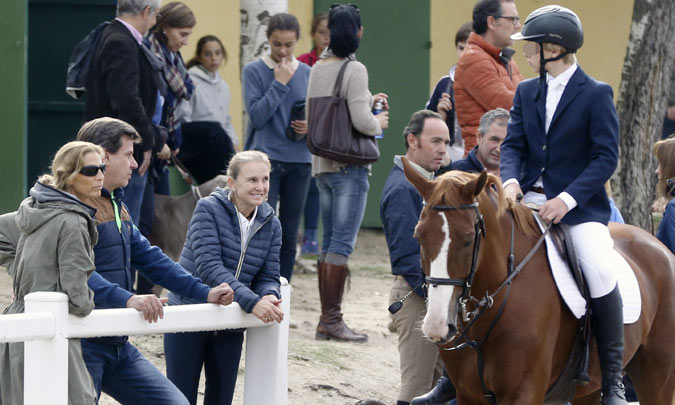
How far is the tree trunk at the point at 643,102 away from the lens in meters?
9.43

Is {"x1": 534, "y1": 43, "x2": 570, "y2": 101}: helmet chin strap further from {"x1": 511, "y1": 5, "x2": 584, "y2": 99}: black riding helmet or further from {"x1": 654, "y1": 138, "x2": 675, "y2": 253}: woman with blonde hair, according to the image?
{"x1": 654, "y1": 138, "x2": 675, "y2": 253}: woman with blonde hair

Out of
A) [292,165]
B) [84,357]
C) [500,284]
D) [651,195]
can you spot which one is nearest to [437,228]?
[500,284]

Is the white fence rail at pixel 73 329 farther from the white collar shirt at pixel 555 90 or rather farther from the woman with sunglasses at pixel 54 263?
the white collar shirt at pixel 555 90

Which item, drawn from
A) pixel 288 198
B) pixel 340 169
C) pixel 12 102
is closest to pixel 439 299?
pixel 340 169

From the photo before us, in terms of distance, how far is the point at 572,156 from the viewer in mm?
5246

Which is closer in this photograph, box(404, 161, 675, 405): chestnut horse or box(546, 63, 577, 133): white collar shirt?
box(404, 161, 675, 405): chestnut horse

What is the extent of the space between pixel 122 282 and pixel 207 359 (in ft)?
2.40

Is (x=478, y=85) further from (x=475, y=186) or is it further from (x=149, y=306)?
(x=149, y=306)

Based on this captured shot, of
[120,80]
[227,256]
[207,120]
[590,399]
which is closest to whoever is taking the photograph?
[227,256]

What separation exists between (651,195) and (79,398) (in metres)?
6.64

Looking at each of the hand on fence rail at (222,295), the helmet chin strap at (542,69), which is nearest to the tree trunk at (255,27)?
the helmet chin strap at (542,69)

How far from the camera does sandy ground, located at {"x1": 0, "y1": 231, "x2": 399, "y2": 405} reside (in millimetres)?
6859

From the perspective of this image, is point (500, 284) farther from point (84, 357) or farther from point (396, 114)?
point (396, 114)

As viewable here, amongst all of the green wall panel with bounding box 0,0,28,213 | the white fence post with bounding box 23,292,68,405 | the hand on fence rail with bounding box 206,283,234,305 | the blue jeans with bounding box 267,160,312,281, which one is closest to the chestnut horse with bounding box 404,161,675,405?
the hand on fence rail with bounding box 206,283,234,305
